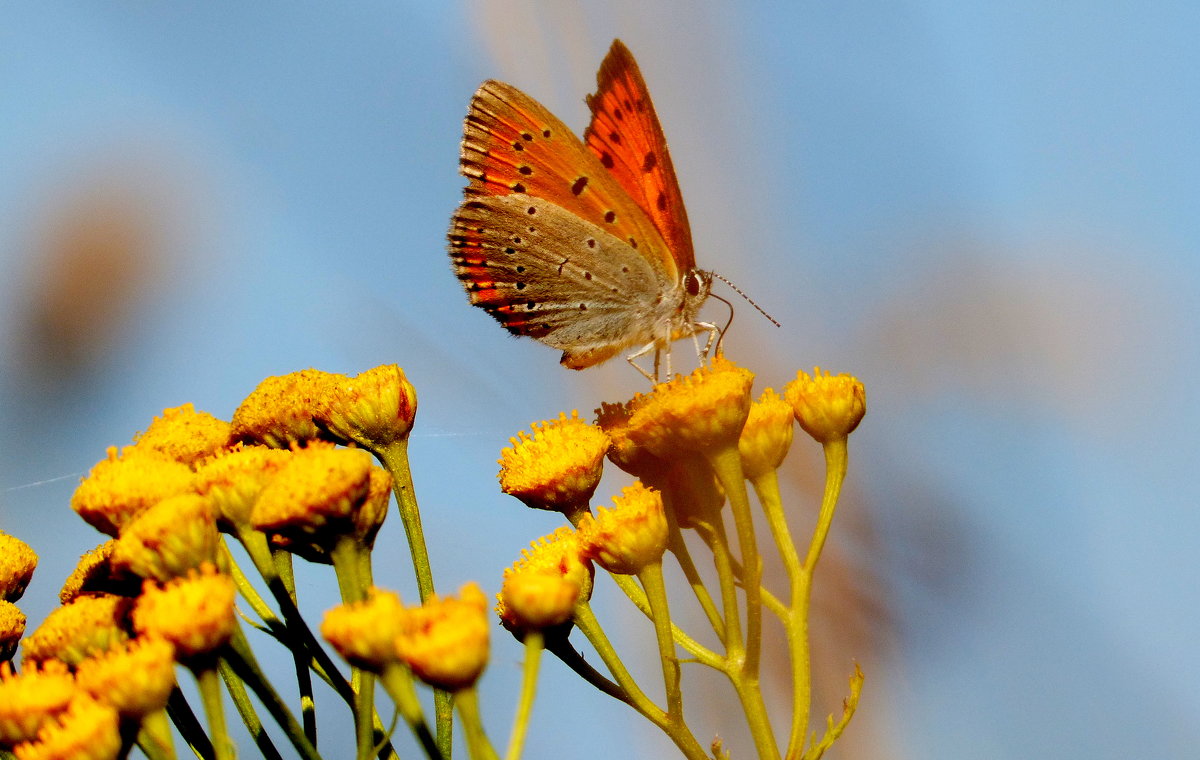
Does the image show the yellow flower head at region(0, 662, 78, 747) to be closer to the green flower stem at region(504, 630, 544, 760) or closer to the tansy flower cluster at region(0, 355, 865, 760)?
the tansy flower cluster at region(0, 355, 865, 760)

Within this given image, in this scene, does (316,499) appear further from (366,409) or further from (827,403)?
(827,403)

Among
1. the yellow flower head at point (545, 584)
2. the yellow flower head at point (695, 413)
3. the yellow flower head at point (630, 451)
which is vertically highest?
the yellow flower head at point (695, 413)

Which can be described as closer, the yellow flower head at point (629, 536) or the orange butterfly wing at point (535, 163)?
the yellow flower head at point (629, 536)

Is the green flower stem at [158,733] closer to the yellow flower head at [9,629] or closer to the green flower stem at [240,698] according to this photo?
the green flower stem at [240,698]

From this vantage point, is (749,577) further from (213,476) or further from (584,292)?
(584,292)

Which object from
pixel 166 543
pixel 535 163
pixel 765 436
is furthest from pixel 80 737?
pixel 535 163

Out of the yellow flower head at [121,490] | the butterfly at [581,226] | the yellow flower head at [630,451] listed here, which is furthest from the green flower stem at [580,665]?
the butterfly at [581,226]

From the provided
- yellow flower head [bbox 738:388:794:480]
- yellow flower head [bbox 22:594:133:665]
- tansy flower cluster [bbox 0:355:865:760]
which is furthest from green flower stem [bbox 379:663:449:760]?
yellow flower head [bbox 738:388:794:480]
